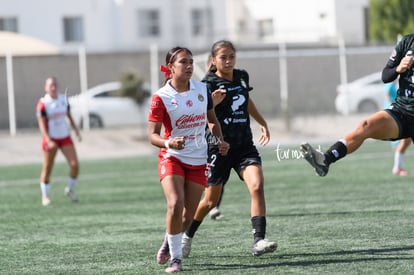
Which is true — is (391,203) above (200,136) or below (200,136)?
below

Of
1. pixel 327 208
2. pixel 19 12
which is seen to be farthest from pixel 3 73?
pixel 327 208

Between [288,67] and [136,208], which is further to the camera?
[288,67]

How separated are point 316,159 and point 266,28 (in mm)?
46144

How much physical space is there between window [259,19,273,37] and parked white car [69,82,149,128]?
928 inches

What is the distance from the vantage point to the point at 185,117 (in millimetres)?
8312

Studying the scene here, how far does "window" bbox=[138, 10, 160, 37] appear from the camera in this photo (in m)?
49.3

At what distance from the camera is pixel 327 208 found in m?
12.9

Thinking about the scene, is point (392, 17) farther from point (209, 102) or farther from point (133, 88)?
point (209, 102)

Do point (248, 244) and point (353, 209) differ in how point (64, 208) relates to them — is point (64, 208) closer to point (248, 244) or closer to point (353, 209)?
point (353, 209)

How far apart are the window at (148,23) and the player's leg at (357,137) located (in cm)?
4064

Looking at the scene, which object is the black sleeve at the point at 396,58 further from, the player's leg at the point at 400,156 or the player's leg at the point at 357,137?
the player's leg at the point at 400,156

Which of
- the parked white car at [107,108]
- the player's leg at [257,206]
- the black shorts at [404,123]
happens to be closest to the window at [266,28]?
the parked white car at [107,108]

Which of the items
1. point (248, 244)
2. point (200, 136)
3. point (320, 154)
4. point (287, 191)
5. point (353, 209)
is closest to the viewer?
point (200, 136)

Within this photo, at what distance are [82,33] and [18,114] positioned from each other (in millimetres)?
17970
